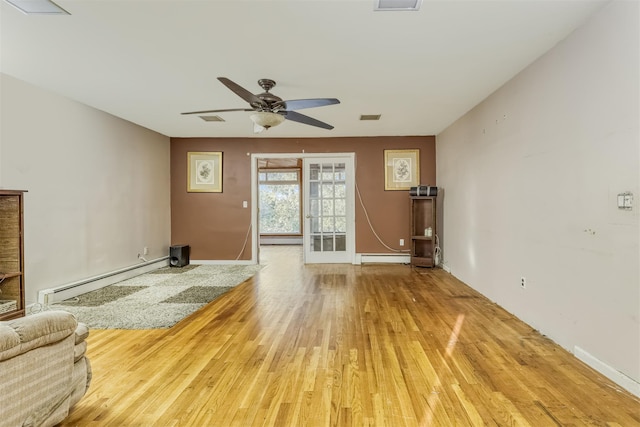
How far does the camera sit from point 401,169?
19.8 ft

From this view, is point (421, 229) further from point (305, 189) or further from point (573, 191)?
point (573, 191)

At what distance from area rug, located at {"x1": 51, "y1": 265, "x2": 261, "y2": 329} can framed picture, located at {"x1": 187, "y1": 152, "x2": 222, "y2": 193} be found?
1.61 m

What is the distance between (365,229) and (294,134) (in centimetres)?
218

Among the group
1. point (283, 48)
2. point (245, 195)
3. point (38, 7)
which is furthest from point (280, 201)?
point (38, 7)

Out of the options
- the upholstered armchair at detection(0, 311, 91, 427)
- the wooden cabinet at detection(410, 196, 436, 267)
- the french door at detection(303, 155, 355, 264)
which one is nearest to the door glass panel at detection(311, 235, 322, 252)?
the french door at detection(303, 155, 355, 264)

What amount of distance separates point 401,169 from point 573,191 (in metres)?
3.73

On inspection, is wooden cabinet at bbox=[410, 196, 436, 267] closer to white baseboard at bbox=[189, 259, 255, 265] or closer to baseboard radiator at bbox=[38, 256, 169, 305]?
white baseboard at bbox=[189, 259, 255, 265]

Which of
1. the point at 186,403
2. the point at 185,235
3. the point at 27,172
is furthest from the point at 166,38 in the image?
the point at 185,235

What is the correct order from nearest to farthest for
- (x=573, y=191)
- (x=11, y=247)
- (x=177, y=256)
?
1. (x=573, y=191)
2. (x=11, y=247)
3. (x=177, y=256)

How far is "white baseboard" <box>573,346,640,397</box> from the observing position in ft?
6.00

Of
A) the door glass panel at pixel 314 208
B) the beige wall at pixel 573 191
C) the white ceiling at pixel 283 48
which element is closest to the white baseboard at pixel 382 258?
the door glass panel at pixel 314 208

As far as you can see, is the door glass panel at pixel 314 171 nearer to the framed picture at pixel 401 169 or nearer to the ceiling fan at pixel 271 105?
the framed picture at pixel 401 169

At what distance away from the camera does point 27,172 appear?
11.1ft

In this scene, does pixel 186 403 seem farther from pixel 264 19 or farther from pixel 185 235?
pixel 185 235
